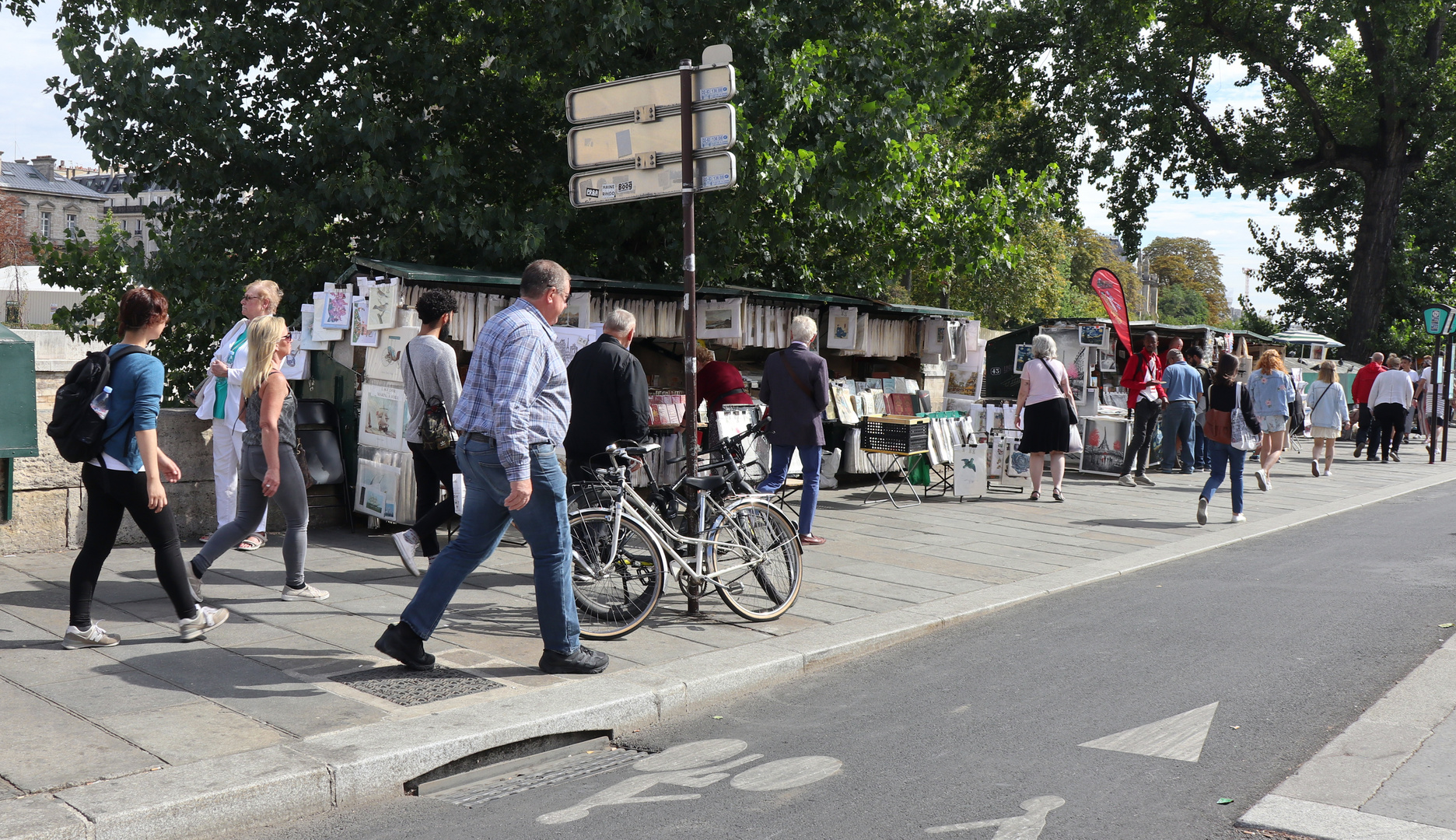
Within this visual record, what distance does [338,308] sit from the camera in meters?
8.95

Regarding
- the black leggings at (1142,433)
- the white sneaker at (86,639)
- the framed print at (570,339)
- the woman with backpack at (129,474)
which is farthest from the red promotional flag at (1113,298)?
the white sneaker at (86,639)

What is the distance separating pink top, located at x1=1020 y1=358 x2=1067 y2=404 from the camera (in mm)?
12234

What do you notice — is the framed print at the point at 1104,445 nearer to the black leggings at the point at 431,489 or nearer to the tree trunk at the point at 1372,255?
the black leggings at the point at 431,489

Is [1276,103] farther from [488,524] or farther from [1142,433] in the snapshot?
[488,524]

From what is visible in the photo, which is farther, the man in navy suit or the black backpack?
the man in navy suit

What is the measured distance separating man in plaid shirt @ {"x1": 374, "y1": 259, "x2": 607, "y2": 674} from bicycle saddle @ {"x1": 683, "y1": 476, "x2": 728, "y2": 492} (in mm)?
1208

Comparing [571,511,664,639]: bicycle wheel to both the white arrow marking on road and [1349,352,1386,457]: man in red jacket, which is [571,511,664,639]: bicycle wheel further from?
[1349,352,1386,457]: man in red jacket

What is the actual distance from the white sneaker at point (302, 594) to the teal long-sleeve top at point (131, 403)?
1472mm

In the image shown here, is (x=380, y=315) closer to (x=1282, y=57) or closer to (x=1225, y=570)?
(x=1225, y=570)

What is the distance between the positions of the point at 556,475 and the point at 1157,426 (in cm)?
1284

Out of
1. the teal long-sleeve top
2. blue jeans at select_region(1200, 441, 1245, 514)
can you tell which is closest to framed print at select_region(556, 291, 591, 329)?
the teal long-sleeve top

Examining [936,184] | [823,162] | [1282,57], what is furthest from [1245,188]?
[823,162]

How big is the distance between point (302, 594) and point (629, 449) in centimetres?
212

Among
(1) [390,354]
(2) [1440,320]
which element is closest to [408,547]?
(1) [390,354]
